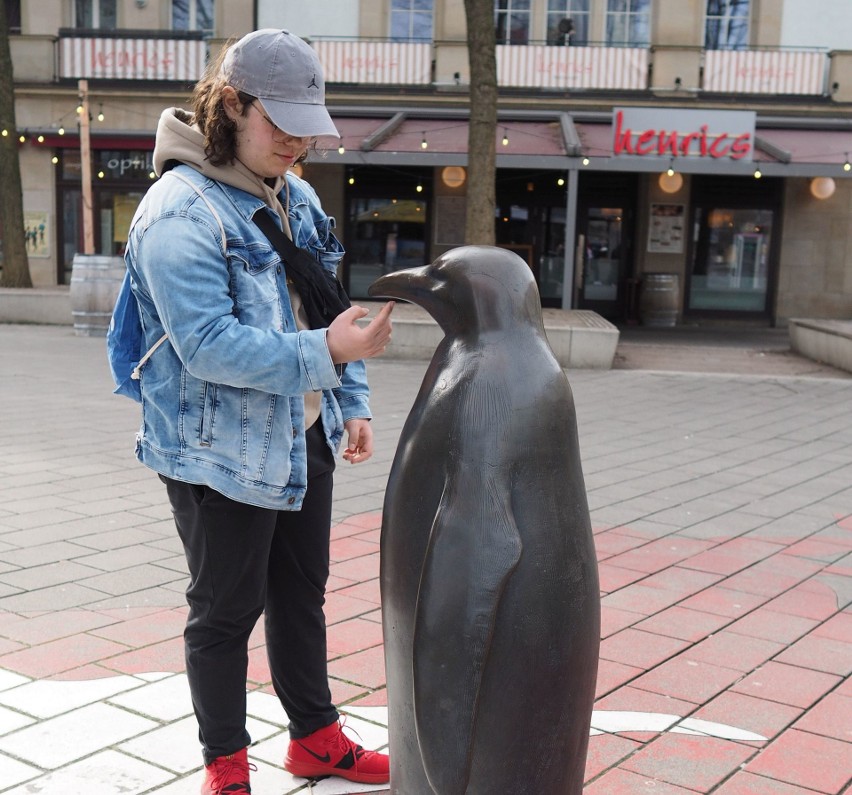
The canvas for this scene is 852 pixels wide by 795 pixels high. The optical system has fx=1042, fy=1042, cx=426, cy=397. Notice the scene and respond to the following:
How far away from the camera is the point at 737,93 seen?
17406 mm

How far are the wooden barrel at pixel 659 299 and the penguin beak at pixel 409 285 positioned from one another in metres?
15.6

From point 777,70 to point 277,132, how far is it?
17.0 m

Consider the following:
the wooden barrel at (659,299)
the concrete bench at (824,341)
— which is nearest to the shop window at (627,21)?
the wooden barrel at (659,299)

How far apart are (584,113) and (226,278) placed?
1594 cm

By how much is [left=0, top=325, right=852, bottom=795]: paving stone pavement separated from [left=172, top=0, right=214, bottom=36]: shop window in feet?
42.5

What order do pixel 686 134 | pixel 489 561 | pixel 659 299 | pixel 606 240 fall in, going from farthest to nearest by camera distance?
1. pixel 606 240
2. pixel 659 299
3. pixel 686 134
4. pixel 489 561

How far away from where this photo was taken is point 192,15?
18781 millimetres

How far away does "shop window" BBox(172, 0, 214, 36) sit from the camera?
1872cm

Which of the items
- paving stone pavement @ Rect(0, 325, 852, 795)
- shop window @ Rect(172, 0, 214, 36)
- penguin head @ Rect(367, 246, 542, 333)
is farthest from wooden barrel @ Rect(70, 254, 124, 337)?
penguin head @ Rect(367, 246, 542, 333)

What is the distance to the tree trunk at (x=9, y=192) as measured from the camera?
588 inches

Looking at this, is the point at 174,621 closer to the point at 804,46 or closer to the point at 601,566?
the point at 601,566

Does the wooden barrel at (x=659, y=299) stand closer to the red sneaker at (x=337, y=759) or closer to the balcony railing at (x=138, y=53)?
the balcony railing at (x=138, y=53)

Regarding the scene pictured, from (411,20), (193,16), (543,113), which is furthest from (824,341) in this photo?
(193,16)

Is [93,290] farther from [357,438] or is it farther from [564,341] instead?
[357,438]
